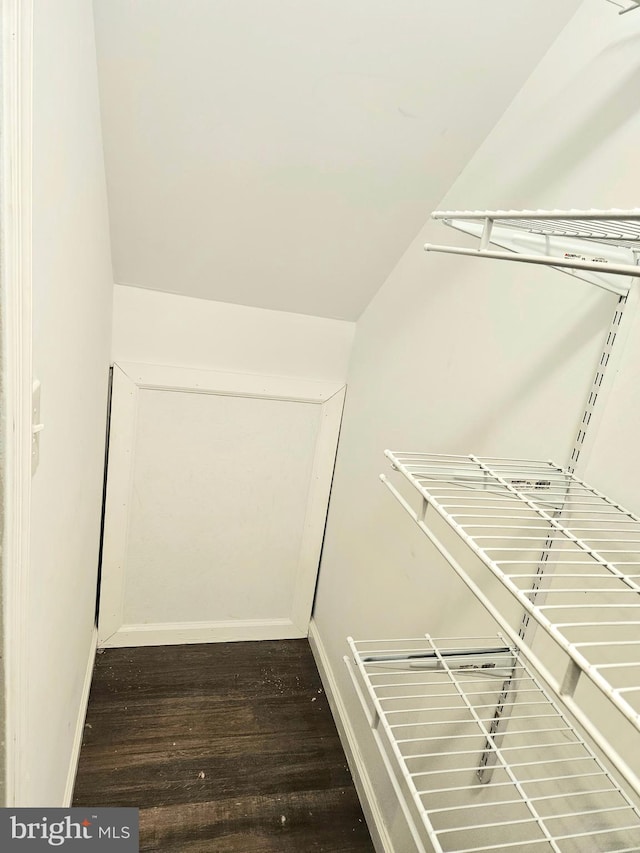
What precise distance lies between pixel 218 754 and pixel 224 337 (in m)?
1.50

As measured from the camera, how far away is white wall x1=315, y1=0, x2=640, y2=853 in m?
1.00

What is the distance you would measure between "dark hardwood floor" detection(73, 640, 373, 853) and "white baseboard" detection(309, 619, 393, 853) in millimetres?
33

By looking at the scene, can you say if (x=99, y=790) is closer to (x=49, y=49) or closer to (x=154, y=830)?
(x=154, y=830)

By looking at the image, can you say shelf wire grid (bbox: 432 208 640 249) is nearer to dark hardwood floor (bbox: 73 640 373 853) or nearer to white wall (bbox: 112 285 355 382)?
white wall (bbox: 112 285 355 382)

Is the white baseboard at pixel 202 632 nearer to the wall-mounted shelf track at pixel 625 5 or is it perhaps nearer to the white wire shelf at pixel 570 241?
the white wire shelf at pixel 570 241

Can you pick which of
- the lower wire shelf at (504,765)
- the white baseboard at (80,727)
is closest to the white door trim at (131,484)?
the white baseboard at (80,727)

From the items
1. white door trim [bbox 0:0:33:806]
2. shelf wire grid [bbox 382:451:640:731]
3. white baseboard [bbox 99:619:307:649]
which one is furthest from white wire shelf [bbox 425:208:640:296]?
white baseboard [bbox 99:619:307:649]

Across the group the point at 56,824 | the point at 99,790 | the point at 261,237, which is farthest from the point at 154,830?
the point at 261,237

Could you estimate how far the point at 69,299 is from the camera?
104 cm

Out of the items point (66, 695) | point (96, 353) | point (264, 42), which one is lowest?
point (66, 695)

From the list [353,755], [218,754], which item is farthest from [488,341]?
[218,754]

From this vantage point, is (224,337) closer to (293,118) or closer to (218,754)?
(293,118)

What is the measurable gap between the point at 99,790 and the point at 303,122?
202 centimetres

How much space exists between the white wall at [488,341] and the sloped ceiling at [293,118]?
0.37 ft
